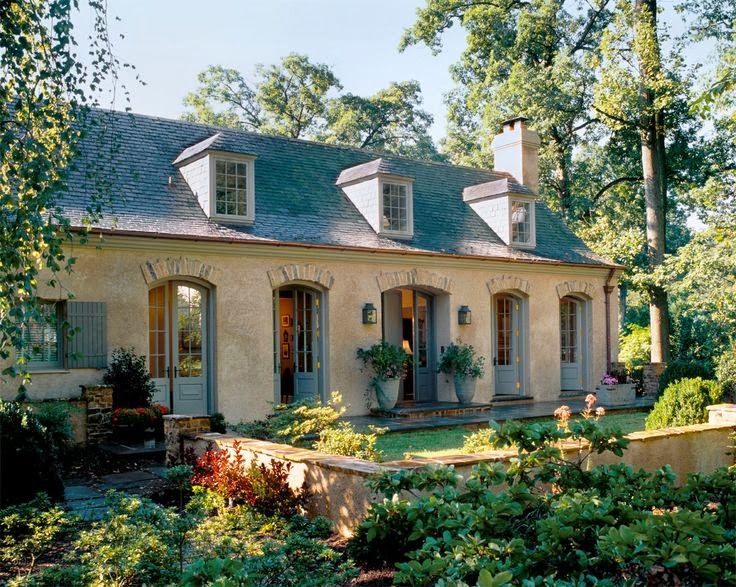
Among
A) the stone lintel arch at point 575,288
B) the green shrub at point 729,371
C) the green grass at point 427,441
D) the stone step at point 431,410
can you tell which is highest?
the stone lintel arch at point 575,288

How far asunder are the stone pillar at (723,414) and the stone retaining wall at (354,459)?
0.02 m

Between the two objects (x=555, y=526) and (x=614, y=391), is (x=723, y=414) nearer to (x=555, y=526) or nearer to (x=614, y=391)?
(x=555, y=526)

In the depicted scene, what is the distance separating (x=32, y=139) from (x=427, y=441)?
7.89 m

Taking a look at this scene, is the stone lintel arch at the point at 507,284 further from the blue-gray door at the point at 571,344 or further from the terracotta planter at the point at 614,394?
the terracotta planter at the point at 614,394

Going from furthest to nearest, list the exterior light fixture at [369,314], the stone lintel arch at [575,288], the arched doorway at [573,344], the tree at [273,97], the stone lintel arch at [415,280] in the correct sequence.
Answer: the tree at [273,97], the arched doorway at [573,344], the stone lintel arch at [575,288], the stone lintel arch at [415,280], the exterior light fixture at [369,314]

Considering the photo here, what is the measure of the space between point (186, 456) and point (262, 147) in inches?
350

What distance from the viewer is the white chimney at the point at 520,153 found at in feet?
64.0

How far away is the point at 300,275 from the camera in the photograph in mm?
13680

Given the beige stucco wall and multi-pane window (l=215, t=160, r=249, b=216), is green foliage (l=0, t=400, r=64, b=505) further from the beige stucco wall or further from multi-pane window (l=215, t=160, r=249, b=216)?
multi-pane window (l=215, t=160, r=249, b=216)

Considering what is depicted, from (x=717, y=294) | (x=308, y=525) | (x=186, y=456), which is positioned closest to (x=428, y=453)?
(x=186, y=456)

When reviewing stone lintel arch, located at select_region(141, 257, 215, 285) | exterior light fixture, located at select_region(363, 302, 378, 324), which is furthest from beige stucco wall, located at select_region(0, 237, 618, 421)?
exterior light fixture, located at select_region(363, 302, 378, 324)

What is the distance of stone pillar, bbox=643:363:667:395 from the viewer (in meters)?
18.4

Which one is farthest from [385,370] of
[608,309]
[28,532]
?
[28,532]

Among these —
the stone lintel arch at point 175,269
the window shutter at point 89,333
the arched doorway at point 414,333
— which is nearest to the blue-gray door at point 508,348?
the arched doorway at point 414,333
